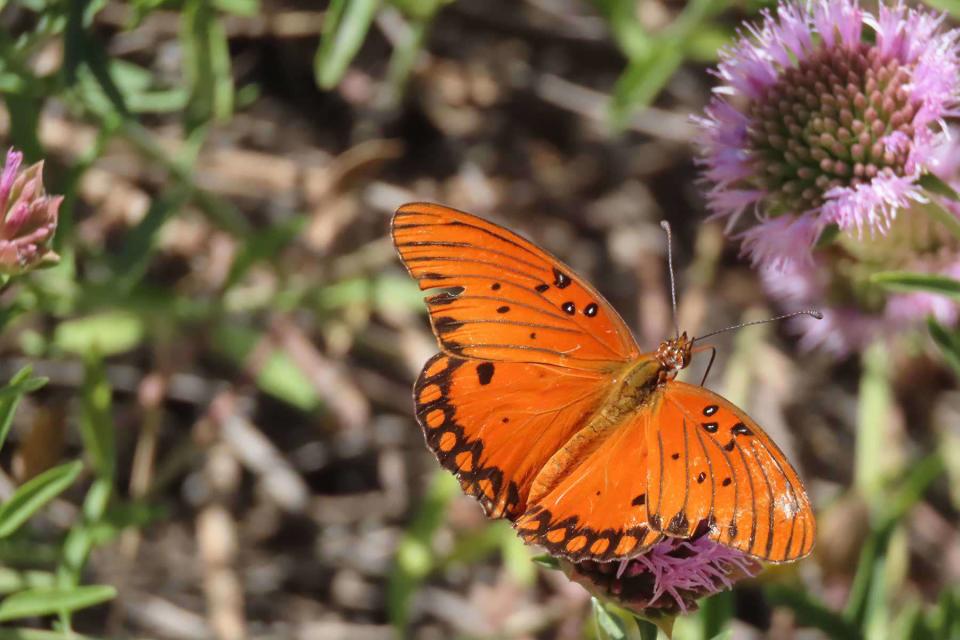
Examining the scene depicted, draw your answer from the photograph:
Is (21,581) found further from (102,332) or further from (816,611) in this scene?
(816,611)

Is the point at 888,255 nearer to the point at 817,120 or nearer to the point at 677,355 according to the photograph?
the point at 817,120

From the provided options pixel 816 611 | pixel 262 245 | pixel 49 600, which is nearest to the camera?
pixel 49 600

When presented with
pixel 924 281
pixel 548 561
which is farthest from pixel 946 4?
pixel 548 561

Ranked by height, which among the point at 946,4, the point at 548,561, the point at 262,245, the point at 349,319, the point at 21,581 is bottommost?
the point at 349,319

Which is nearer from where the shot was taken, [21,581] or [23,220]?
[23,220]

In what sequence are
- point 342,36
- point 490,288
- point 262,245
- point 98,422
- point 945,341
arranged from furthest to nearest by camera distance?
1. point 262,245
2. point 342,36
3. point 98,422
4. point 945,341
5. point 490,288

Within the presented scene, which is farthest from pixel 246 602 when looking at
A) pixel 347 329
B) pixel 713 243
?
pixel 713 243

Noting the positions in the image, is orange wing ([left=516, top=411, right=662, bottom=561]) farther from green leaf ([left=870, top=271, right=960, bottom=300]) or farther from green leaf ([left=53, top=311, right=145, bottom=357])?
green leaf ([left=53, top=311, right=145, bottom=357])

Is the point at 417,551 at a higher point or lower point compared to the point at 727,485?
lower
